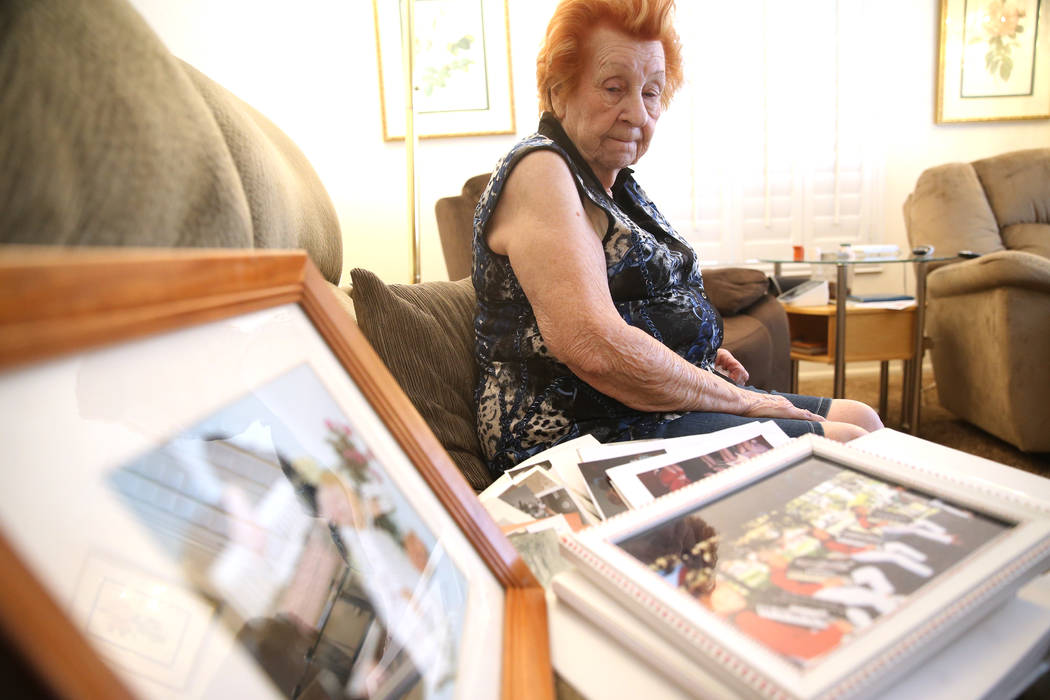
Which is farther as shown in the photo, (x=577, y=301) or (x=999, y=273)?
(x=999, y=273)

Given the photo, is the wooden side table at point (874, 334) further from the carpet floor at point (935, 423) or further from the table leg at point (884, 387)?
the carpet floor at point (935, 423)

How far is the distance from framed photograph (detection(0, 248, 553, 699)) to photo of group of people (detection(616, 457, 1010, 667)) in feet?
0.40

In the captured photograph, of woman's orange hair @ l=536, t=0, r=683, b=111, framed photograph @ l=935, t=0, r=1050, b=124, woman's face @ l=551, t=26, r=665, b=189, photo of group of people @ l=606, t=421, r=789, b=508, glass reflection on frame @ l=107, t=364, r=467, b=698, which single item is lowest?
photo of group of people @ l=606, t=421, r=789, b=508

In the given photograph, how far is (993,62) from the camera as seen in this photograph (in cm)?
333

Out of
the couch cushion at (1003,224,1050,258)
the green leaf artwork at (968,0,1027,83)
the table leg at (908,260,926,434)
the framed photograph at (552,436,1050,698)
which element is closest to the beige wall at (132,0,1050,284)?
the green leaf artwork at (968,0,1027,83)

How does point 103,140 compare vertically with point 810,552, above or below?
above

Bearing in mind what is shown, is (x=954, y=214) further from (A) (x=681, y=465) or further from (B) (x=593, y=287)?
(A) (x=681, y=465)

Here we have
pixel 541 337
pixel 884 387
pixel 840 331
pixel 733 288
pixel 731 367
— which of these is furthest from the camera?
pixel 884 387

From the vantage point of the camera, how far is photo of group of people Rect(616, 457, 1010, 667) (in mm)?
359

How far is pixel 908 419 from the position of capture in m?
2.60

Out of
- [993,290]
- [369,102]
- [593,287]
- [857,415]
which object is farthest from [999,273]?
[369,102]

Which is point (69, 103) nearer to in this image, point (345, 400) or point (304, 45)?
point (345, 400)

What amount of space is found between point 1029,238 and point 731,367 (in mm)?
2327

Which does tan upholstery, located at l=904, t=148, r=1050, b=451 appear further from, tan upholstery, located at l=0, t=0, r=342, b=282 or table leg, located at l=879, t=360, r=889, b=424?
tan upholstery, located at l=0, t=0, r=342, b=282
